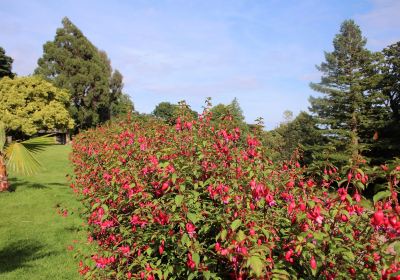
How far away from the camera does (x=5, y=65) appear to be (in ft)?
169

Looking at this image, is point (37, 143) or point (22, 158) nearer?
point (22, 158)

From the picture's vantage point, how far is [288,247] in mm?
3055

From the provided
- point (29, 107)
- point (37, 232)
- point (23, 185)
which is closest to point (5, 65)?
point (29, 107)

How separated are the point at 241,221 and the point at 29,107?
1631 inches

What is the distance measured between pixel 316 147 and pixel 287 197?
3413 centimetres

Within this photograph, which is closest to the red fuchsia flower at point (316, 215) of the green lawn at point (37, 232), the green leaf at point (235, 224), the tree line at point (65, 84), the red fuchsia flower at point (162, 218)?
the green leaf at point (235, 224)

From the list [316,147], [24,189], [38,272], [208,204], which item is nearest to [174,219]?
[208,204]

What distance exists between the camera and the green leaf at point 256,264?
2365 millimetres

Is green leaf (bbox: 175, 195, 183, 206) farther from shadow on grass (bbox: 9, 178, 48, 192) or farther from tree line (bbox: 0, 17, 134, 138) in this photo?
tree line (bbox: 0, 17, 134, 138)

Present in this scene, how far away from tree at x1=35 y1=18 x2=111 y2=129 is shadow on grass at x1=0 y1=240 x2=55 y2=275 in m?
41.8

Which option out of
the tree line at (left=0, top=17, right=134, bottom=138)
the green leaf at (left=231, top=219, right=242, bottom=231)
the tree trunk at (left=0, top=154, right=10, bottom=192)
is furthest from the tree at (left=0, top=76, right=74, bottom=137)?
the green leaf at (left=231, top=219, right=242, bottom=231)

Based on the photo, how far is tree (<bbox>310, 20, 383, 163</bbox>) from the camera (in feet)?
113

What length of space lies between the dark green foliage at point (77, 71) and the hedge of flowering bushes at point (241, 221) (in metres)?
46.2

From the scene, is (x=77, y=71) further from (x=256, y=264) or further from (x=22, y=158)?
(x=256, y=264)
